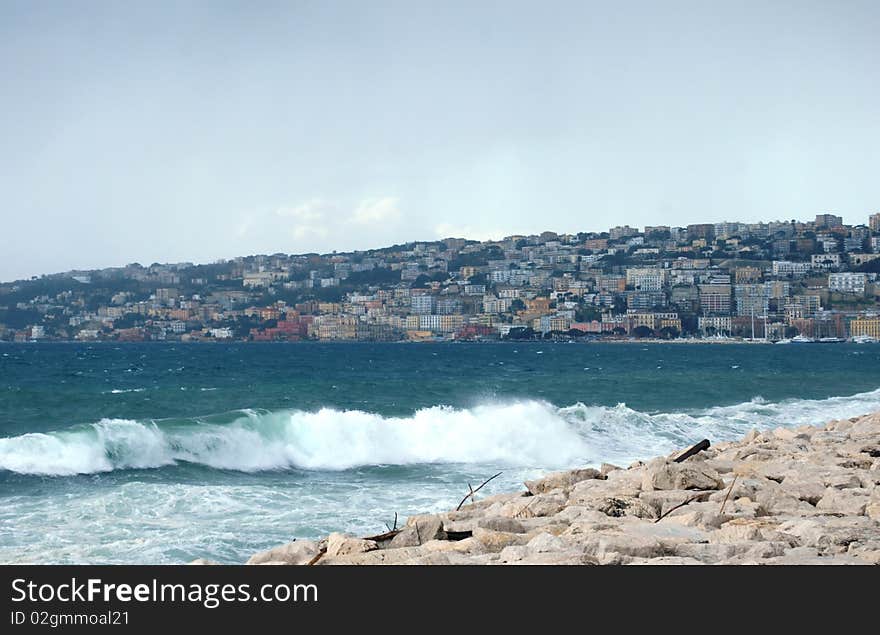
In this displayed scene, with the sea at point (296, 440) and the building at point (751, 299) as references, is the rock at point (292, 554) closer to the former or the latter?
the sea at point (296, 440)

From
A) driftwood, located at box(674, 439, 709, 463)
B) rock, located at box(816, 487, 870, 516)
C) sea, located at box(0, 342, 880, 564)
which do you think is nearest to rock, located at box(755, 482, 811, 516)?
rock, located at box(816, 487, 870, 516)

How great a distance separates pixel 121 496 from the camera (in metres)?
12.8

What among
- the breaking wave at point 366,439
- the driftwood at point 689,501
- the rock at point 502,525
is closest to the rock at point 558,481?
the driftwood at point 689,501

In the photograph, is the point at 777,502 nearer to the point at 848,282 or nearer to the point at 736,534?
the point at 736,534

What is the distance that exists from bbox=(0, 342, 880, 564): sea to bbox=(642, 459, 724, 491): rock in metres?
3.49

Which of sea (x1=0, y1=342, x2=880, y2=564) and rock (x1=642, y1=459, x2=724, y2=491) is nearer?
rock (x1=642, y1=459, x2=724, y2=491)

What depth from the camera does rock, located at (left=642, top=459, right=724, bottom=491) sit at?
7.73m

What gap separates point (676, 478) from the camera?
782cm

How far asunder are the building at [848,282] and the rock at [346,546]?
97863 millimetres

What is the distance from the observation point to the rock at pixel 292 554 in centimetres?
588

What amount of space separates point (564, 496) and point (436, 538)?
1849mm

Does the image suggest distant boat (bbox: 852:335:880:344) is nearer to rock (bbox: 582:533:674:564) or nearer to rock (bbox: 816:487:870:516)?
rock (bbox: 816:487:870:516)

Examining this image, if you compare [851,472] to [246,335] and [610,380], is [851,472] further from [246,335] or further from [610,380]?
[246,335]

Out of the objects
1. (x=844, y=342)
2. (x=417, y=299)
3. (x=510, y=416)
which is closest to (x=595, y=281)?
(x=417, y=299)
